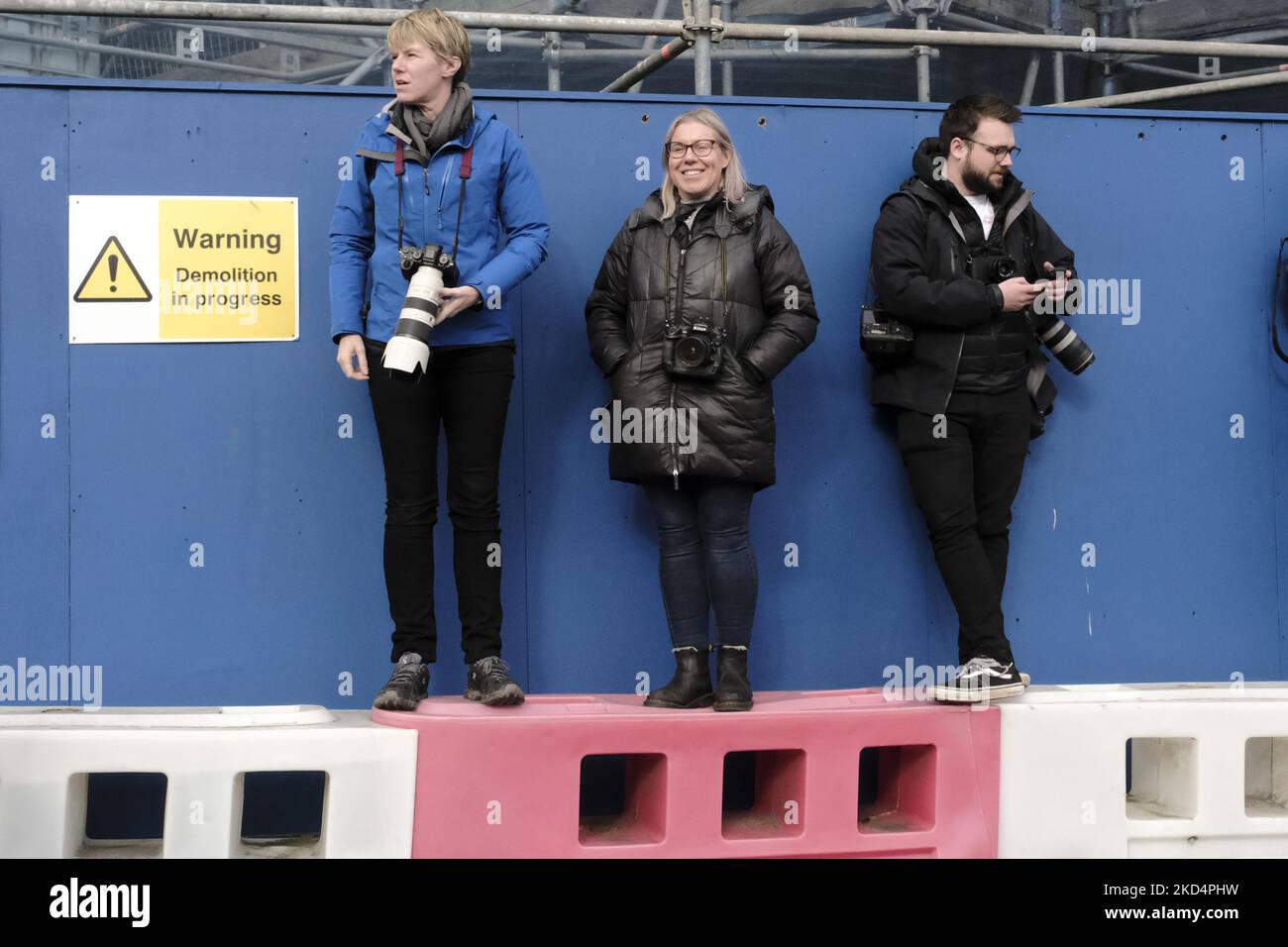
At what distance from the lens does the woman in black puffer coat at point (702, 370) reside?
3986mm

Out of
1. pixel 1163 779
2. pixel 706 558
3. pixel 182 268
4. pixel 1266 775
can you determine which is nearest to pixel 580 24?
pixel 182 268

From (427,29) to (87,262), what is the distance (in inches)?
57.9

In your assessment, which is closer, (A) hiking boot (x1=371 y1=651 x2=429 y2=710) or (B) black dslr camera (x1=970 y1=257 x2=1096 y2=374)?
(A) hiking boot (x1=371 y1=651 x2=429 y2=710)

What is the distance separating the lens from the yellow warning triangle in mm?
4426

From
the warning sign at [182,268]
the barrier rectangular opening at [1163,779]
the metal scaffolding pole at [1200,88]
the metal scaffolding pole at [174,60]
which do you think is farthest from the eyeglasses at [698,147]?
the metal scaffolding pole at [174,60]

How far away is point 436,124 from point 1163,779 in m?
3.13

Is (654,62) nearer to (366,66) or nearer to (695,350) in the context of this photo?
(695,350)

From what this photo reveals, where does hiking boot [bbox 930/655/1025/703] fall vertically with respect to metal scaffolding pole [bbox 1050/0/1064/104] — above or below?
below

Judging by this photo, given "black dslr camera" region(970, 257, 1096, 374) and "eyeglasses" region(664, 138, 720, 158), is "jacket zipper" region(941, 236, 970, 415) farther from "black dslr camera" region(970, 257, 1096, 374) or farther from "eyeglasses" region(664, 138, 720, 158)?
"eyeglasses" region(664, 138, 720, 158)

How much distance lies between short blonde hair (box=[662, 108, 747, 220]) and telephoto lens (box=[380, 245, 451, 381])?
79 cm

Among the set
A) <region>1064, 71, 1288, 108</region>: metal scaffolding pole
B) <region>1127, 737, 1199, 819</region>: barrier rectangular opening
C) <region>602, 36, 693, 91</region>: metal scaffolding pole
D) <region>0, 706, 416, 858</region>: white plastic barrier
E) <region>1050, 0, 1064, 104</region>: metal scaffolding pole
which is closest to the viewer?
<region>0, 706, 416, 858</region>: white plastic barrier

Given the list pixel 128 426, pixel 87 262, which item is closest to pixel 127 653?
pixel 128 426

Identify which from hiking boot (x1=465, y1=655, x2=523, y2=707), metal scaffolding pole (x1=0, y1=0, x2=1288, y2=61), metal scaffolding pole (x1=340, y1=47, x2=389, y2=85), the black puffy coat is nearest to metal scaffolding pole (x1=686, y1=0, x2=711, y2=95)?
metal scaffolding pole (x1=0, y1=0, x2=1288, y2=61)

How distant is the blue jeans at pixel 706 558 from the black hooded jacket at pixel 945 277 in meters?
0.81
